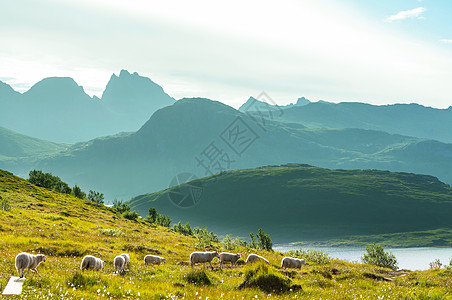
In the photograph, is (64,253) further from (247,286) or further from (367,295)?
(367,295)

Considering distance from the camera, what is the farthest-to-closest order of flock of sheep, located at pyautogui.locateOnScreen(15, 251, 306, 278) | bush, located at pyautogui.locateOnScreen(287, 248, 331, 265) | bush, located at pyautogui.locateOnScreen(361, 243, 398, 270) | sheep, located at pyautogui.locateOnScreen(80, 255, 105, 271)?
1. bush, located at pyautogui.locateOnScreen(361, 243, 398, 270)
2. bush, located at pyautogui.locateOnScreen(287, 248, 331, 265)
3. sheep, located at pyautogui.locateOnScreen(80, 255, 105, 271)
4. flock of sheep, located at pyautogui.locateOnScreen(15, 251, 306, 278)

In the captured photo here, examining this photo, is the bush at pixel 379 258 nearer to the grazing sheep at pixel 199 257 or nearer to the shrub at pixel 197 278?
the grazing sheep at pixel 199 257

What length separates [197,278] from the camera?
16500mm

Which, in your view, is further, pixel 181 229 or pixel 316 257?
pixel 181 229

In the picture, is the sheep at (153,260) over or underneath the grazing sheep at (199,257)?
underneath

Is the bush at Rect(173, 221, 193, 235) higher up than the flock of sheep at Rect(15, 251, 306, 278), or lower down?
lower down

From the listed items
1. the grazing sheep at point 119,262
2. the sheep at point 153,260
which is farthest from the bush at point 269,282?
the sheep at point 153,260

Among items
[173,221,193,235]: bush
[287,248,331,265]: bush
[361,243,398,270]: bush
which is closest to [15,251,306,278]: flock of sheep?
[287,248,331,265]: bush

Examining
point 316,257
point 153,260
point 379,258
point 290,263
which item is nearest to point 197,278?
point 153,260

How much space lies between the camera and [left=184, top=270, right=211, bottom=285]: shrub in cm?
1633

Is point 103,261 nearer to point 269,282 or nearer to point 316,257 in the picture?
point 269,282

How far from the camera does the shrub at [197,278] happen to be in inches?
643

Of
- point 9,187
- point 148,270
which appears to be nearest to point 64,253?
point 148,270

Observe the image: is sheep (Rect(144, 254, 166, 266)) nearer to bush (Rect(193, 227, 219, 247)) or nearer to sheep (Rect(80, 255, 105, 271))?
sheep (Rect(80, 255, 105, 271))
